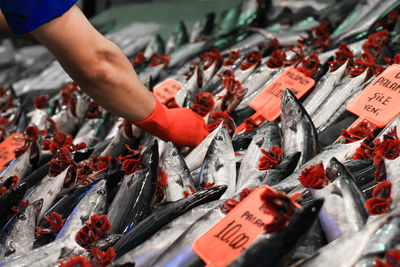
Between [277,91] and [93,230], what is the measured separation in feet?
3.70

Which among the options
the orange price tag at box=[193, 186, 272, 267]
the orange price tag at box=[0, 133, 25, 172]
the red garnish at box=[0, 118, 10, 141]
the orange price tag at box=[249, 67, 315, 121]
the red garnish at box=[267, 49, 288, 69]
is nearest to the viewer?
the orange price tag at box=[193, 186, 272, 267]

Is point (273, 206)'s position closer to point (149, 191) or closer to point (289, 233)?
point (289, 233)

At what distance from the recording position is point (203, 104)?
229 centimetres

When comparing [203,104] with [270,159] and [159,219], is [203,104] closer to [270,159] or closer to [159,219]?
[270,159]

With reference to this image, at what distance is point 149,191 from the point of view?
1633mm

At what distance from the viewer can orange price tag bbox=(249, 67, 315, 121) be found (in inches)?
81.7

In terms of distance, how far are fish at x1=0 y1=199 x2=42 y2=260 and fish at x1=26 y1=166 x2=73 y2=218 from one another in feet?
0.58

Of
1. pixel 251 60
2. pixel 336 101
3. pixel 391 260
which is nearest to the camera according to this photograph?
pixel 391 260

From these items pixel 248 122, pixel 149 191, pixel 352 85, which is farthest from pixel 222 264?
pixel 352 85

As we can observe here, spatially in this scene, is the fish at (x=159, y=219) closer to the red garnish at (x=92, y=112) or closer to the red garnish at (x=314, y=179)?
the red garnish at (x=314, y=179)

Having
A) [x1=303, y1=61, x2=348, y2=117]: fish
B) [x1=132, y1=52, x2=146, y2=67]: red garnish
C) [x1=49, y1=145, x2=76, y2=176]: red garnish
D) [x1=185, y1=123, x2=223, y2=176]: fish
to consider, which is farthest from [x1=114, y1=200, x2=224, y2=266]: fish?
[x1=132, y1=52, x2=146, y2=67]: red garnish

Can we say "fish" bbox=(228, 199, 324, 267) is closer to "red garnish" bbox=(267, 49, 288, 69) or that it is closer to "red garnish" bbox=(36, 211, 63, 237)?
"red garnish" bbox=(36, 211, 63, 237)

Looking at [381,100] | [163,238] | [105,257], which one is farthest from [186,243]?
[381,100]

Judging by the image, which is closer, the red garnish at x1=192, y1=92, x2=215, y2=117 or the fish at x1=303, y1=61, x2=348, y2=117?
the fish at x1=303, y1=61, x2=348, y2=117
